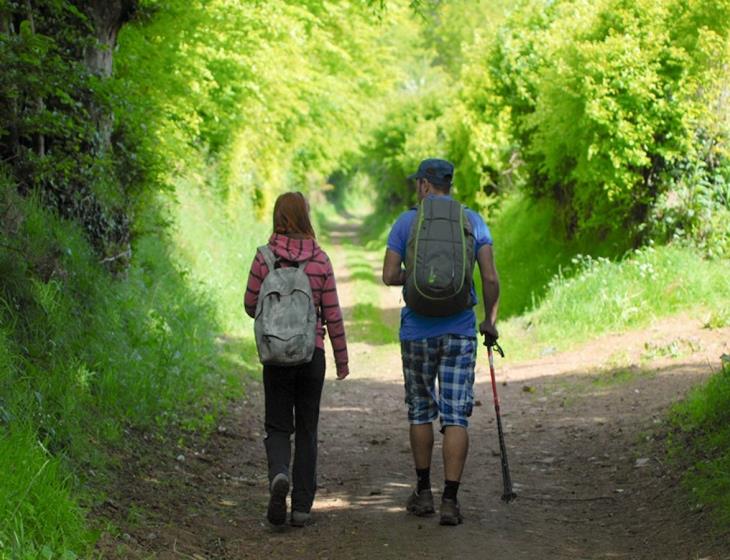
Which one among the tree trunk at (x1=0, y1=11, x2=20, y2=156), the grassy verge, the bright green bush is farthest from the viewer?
the bright green bush

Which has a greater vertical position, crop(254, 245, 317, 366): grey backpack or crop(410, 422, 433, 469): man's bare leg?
crop(254, 245, 317, 366): grey backpack

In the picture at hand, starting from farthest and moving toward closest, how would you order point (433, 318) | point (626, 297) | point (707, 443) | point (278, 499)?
1. point (626, 297)
2. point (707, 443)
3. point (433, 318)
4. point (278, 499)

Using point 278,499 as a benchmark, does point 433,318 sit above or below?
above

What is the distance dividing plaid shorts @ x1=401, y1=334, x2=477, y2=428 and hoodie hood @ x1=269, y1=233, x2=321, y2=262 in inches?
31.6

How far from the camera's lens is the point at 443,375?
6285 mm

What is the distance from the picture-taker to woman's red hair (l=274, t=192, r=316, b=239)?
6234 millimetres

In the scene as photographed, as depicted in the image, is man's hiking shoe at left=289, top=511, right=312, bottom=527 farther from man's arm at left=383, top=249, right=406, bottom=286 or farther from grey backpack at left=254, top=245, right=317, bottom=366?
man's arm at left=383, top=249, right=406, bottom=286

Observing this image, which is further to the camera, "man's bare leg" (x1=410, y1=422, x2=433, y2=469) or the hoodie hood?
"man's bare leg" (x1=410, y1=422, x2=433, y2=469)

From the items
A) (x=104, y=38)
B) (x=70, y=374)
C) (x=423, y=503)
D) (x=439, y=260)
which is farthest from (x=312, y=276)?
(x=104, y=38)

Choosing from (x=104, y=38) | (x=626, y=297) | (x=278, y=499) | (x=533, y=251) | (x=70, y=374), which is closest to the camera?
(x=278, y=499)

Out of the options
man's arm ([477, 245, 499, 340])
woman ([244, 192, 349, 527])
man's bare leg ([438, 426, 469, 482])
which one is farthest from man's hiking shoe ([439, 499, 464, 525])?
man's arm ([477, 245, 499, 340])

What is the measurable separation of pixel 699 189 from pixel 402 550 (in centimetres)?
1103

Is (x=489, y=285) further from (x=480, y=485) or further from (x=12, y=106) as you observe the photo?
(x=12, y=106)

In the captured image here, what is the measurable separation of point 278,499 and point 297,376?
73 centimetres
